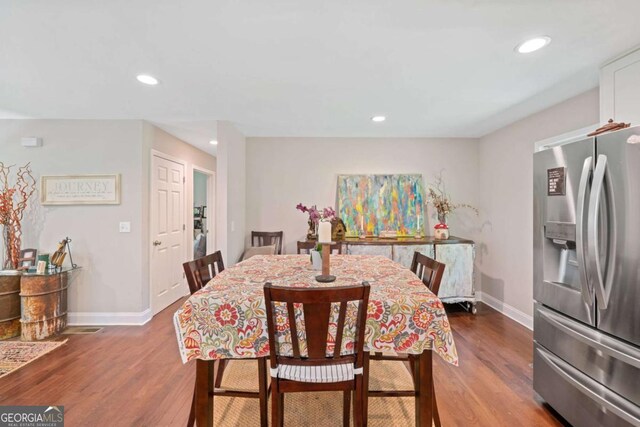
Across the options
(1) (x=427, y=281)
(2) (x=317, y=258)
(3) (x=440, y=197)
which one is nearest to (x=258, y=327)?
(2) (x=317, y=258)

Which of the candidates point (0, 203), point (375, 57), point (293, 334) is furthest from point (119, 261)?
point (375, 57)

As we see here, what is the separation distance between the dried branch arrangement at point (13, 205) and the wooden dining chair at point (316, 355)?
3.69 m

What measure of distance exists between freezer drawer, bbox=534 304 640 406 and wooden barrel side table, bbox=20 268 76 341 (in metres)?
4.50

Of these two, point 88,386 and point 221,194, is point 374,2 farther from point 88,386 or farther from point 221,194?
point 88,386

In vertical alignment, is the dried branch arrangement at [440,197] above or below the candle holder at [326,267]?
above

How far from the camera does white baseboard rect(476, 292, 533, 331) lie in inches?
132

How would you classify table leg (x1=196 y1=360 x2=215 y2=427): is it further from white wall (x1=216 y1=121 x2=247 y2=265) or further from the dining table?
white wall (x1=216 y1=121 x2=247 y2=265)

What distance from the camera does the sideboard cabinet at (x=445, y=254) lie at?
3.73 meters

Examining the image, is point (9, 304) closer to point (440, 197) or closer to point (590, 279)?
point (590, 279)

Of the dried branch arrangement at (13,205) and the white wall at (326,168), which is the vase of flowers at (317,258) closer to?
the white wall at (326,168)

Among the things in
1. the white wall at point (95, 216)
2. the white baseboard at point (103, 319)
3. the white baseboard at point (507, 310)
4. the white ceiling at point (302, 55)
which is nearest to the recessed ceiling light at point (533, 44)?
the white ceiling at point (302, 55)

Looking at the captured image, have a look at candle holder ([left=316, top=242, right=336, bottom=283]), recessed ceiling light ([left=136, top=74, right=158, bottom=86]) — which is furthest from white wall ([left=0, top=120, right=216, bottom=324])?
candle holder ([left=316, top=242, right=336, bottom=283])

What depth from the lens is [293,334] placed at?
1285 millimetres

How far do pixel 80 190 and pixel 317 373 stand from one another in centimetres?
363
